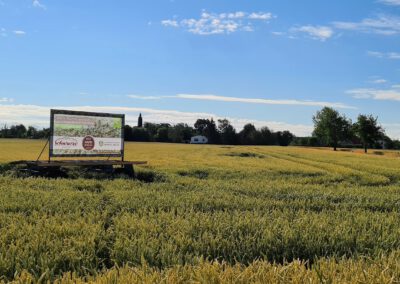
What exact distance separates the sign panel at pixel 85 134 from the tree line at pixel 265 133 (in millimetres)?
68534

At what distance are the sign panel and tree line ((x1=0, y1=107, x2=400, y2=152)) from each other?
225 feet

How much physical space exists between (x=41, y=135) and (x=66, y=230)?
120 meters

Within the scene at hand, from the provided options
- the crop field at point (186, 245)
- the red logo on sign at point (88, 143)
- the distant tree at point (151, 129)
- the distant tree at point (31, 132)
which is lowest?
the crop field at point (186, 245)

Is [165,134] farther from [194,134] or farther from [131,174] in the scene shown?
[131,174]

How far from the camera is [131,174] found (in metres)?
22.7

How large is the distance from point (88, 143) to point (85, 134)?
49 cm

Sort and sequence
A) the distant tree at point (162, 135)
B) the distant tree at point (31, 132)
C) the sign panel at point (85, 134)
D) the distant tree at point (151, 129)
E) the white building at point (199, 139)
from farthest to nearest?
the white building at point (199, 139) < the distant tree at point (162, 135) < the distant tree at point (151, 129) < the distant tree at point (31, 132) < the sign panel at point (85, 134)

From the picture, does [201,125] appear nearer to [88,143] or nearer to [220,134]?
[220,134]

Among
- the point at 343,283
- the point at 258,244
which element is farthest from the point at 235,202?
the point at 343,283

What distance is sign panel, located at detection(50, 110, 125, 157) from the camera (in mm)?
22094

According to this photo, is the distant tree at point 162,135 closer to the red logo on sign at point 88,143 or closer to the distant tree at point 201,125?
the distant tree at point 201,125

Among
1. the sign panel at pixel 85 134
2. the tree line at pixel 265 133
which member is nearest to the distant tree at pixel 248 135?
the tree line at pixel 265 133

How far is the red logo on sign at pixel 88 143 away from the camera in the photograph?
2312 centimetres

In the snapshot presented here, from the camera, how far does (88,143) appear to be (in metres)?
23.3
